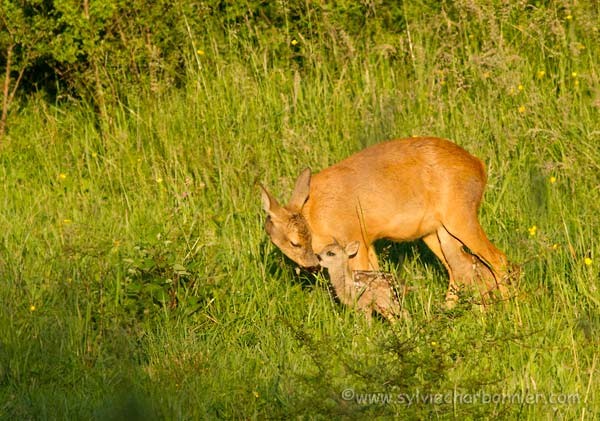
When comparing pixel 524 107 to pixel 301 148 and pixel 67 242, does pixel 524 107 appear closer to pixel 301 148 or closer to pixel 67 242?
pixel 301 148

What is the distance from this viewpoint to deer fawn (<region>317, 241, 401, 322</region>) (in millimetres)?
6598

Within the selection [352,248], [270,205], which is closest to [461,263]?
[352,248]

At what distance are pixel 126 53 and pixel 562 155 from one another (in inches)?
148

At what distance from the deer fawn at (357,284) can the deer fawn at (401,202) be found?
0.25 metres

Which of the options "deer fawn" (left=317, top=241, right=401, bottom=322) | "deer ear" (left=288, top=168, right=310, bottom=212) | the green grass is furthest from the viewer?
"deer ear" (left=288, top=168, right=310, bottom=212)

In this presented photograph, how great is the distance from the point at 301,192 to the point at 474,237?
118 centimetres

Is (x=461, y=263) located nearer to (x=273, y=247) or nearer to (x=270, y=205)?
(x=273, y=247)

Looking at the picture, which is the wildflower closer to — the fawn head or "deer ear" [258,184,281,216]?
the fawn head

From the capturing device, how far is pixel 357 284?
6.74 metres

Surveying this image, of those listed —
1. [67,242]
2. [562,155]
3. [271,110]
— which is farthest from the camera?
[271,110]

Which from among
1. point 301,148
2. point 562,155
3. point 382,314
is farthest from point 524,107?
point 382,314

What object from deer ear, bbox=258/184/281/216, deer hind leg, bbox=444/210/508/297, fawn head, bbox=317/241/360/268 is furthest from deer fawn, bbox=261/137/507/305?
fawn head, bbox=317/241/360/268

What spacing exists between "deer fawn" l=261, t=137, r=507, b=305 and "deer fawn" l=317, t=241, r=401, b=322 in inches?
10.0

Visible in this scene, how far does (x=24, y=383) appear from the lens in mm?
5852
